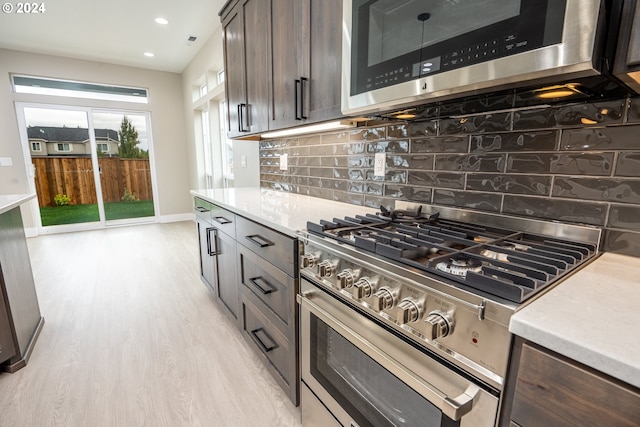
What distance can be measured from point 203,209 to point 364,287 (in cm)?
194

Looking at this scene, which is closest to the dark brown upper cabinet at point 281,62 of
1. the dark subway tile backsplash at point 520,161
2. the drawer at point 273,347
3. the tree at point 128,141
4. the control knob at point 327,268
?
the dark subway tile backsplash at point 520,161

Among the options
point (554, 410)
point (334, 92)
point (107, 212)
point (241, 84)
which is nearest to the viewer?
point (554, 410)

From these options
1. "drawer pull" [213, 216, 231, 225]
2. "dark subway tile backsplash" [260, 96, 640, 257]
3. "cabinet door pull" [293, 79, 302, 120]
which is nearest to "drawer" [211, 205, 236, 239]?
"drawer pull" [213, 216, 231, 225]

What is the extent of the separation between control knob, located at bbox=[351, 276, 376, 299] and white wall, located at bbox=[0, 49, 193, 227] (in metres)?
5.79

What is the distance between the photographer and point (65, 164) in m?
4.88

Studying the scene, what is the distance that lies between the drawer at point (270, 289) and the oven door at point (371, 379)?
0.33ft

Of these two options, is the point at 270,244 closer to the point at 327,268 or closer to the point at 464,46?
the point at 327,268

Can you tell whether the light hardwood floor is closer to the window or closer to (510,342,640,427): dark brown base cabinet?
(510,342,640,427): dark brown base cabinet

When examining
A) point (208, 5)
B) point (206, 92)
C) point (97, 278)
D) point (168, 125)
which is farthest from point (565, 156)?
point (168, 125)

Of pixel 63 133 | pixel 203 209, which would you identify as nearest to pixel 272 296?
pixel 203 209

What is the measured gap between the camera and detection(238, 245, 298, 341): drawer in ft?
4.20

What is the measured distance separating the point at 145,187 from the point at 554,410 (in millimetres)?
6402

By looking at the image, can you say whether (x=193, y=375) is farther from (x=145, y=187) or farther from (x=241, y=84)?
(x=145, y=187)

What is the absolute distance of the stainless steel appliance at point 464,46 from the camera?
1.94 feet
